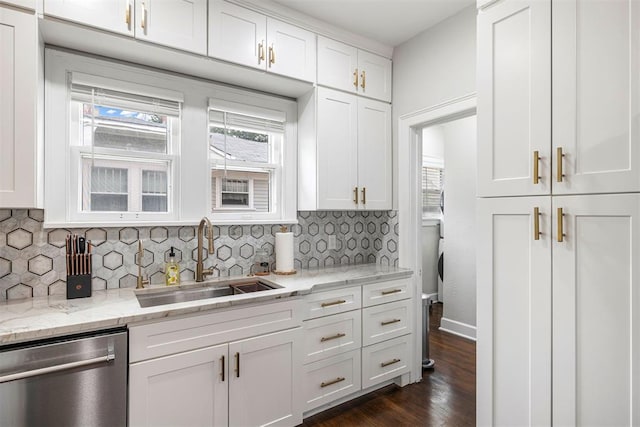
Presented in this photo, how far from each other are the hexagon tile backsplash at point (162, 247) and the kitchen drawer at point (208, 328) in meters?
0.65

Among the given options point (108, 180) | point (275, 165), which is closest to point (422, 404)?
point (275, 165)

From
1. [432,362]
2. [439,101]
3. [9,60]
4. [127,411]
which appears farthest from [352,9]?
[432,362]

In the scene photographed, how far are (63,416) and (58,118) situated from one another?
1.58m

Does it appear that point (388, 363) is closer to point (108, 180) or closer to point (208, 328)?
point (208, 328)

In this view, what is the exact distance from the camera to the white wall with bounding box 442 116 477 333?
384 centimetres

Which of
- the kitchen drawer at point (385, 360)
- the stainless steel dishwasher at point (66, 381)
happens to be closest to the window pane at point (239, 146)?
the stainless steel dishwasher at point (66, 381)

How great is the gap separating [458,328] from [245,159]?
3.05 metres

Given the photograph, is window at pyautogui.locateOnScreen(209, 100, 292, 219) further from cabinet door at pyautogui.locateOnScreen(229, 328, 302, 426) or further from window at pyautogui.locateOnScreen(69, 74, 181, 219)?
cabinet door at pyautogui.locateOnScreen(229, 328, 302, 426)

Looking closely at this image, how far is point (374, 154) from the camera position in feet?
9.42

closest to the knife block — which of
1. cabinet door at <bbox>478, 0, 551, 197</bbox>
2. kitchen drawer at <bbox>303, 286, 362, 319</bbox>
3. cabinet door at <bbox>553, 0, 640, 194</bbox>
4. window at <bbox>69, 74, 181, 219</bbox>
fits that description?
window at <bbox>69, 74, 181, 219</bbox>

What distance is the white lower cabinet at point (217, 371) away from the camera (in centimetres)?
163

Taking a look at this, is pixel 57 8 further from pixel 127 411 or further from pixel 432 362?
pixel 432 362

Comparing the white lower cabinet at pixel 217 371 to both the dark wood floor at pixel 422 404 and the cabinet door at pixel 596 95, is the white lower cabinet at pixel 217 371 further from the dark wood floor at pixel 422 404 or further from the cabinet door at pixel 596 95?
the cabinet door at pixel 596 95

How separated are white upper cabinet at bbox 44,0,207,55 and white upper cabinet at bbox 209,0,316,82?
0.27 ft
